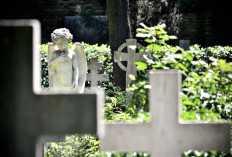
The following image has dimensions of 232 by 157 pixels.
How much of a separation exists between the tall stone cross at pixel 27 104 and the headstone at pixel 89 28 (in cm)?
1638

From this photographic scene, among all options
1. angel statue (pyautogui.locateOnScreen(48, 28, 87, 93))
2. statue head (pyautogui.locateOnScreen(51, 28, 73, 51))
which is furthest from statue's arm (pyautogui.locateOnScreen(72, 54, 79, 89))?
statue head (pyautogui.locateOnScreen(51, 28, 73, 51))

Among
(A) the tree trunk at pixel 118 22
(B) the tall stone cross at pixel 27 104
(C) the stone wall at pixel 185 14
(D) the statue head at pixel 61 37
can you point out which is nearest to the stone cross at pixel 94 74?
(A) the tree trunk at pixel 118 22

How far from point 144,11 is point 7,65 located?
15.1m

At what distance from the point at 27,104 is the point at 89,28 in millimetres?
16683

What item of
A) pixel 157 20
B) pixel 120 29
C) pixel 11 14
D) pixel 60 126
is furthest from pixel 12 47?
pixel 11 14

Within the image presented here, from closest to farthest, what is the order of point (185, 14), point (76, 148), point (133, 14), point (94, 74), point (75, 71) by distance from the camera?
point (76, 148)
point (75, 71)
point (94, 74)
point (133, 14)
point (185, 14)

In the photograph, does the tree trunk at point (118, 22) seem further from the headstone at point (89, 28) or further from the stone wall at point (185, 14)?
the stone wall at point (185, 14)

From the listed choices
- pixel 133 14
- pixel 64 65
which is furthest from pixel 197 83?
pixel 133 14

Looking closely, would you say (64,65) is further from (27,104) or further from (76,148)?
(27,104)

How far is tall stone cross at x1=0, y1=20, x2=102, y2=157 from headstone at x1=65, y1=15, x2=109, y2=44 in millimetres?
16378

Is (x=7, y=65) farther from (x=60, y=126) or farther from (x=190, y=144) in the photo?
(x=190, y=144)

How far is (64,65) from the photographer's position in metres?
7.03

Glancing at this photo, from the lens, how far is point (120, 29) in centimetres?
1184

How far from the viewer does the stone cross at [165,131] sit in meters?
2.52
